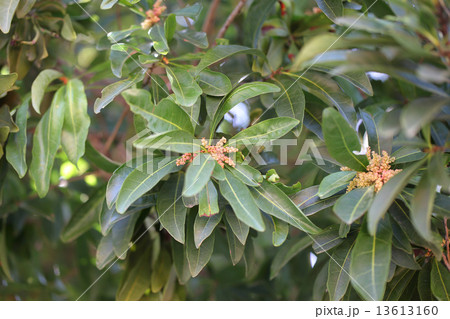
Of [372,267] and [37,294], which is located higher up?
[372,267]

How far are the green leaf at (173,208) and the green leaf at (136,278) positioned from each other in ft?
1.16

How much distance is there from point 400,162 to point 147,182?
495mm

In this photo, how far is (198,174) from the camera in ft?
2.45

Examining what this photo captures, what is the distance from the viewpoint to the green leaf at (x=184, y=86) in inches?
34.4

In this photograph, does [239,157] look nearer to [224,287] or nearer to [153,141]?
[153,141]

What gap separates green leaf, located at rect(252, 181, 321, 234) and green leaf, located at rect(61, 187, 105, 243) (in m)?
0.57

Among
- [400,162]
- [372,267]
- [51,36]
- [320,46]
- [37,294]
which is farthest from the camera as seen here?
[37,294]

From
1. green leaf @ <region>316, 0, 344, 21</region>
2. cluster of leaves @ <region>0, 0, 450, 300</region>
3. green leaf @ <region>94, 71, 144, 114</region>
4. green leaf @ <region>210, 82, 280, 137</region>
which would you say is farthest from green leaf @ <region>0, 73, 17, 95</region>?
green leaf @ <region>316, 0, 344, 21</region>

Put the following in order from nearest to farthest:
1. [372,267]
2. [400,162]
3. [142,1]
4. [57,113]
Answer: [372,267], [400,162], [57,113], [142,1]

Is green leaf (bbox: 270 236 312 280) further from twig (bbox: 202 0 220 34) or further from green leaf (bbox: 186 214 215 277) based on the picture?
twig (bbox: 202 0 220 34)

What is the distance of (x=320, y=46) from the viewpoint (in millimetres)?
647

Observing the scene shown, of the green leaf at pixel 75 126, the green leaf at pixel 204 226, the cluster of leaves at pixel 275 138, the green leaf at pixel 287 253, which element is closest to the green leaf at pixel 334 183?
the cluster of leaves at pixel 275 138

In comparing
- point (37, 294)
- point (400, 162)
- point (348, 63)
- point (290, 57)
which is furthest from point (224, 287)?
point (348, 63)

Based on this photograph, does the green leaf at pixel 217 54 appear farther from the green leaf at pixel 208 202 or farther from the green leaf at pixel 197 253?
the green leaf at pixel 197 253
